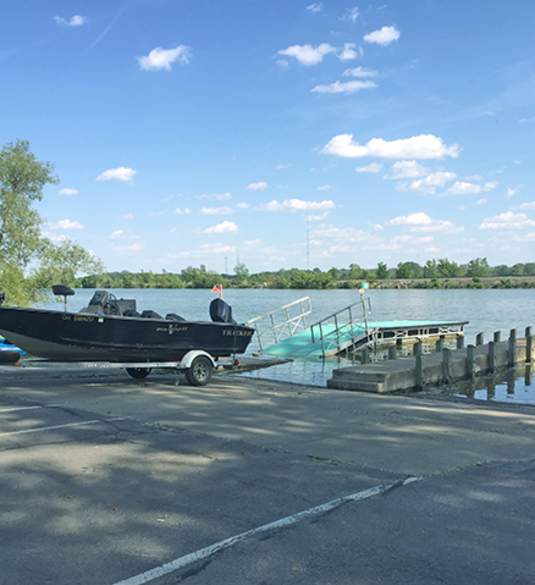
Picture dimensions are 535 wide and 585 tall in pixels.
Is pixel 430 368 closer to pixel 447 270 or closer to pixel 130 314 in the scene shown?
pixel 130 314

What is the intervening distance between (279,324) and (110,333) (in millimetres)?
16501

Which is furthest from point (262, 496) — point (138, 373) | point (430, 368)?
point (430, 368)

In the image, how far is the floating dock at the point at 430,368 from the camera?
1420 cm

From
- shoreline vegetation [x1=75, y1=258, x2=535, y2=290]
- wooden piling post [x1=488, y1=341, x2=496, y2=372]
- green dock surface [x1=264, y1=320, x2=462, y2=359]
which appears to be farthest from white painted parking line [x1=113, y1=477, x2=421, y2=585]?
shoreline vegetation [x1=75, y1=258, x2=535, y2=290]

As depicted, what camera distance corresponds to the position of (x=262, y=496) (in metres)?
5.25

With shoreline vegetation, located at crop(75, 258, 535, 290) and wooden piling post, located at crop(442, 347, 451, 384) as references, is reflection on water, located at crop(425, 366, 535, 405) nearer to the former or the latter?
wooden piling post, located at crop(442, 347, 451, 384)

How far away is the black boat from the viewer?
11.0 metres

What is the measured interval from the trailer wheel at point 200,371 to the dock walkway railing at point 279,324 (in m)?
7.53

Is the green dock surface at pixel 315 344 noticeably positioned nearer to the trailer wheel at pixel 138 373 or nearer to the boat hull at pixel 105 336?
the trailer wheel at pixel 138 373

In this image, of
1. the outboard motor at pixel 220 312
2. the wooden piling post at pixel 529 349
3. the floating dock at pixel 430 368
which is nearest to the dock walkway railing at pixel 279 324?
the floating dock at pixel 430 368

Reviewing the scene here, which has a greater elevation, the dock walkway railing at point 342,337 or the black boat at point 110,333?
the black boat at point 110,333

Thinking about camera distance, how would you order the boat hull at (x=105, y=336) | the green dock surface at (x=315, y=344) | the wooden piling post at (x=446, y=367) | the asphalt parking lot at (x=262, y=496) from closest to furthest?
the asphalt parking lot at (x=262, y=496), the boat hull at (x=105, y=336), the wooden piling post at (x=446, y=367), the green dock surface at (x=315, y=344)

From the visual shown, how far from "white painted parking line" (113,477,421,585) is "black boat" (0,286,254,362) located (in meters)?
6.80

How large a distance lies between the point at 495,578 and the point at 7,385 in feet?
33.7
